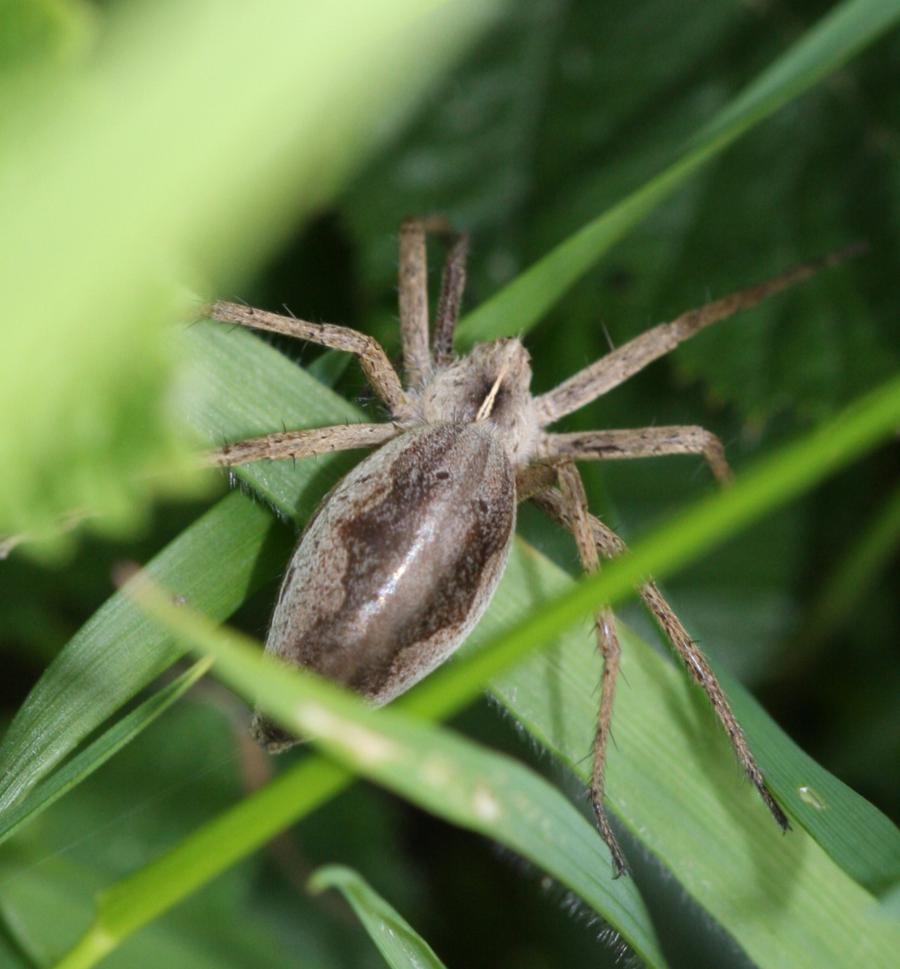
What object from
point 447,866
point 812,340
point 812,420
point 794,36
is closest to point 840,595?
point 812,420

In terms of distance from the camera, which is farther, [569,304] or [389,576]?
[569,304]

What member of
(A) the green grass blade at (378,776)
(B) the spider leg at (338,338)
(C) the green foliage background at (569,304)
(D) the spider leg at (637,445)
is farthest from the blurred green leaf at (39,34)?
(C) the green foliage background at (569,304)

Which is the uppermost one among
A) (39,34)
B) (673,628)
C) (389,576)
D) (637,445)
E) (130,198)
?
(39,34)

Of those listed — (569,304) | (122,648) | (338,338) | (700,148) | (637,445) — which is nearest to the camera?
(122,648)

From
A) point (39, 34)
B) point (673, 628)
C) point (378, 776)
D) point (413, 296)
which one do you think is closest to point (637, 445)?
point (673, 628)

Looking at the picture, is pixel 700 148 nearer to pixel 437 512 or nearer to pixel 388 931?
pixel 437 512

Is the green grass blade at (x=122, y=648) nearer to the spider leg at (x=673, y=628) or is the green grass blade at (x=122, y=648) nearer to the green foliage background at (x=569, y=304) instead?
the spider leg at (x=673, y=628)
